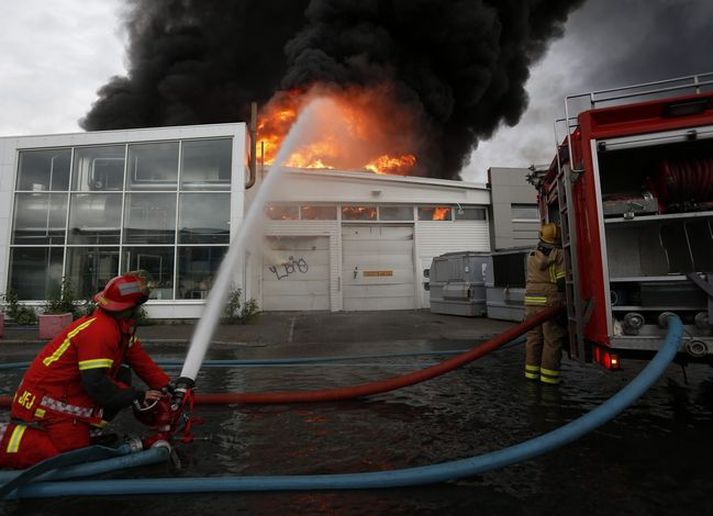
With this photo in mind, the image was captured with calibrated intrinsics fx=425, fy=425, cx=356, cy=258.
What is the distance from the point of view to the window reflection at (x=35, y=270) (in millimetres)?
11531

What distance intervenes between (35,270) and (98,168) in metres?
3.27

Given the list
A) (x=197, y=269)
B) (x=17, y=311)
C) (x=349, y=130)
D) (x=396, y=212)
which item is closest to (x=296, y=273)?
(x=197, y=269)

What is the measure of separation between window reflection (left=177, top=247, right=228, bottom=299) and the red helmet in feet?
29.6

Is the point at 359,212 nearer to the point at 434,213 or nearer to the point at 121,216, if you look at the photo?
the point at 434,213

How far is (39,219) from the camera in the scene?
1195 centimetres

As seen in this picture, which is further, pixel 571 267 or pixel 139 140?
pixel 139 140

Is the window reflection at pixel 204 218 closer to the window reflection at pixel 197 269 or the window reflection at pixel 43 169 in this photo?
the window reflection at pixel 197 269

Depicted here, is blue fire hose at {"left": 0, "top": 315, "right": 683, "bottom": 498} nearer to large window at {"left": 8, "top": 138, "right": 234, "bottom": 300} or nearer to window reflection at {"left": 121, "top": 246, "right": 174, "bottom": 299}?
large window at {"left": 8, "top": 138, "right": 234, "bottom": 300}

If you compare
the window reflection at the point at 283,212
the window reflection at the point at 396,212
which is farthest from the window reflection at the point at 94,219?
the window reflection at the point at 396,212

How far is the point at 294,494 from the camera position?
2391 mm

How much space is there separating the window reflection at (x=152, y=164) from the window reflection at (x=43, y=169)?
191 cm

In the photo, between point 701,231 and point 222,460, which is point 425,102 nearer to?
point 701,231

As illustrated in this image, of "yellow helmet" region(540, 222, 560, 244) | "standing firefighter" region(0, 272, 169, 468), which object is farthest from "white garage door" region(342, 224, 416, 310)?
"standing firefighter" region(0, 272, 169, 468)

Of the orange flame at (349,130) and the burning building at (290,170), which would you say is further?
the orange flame at (349,130)
